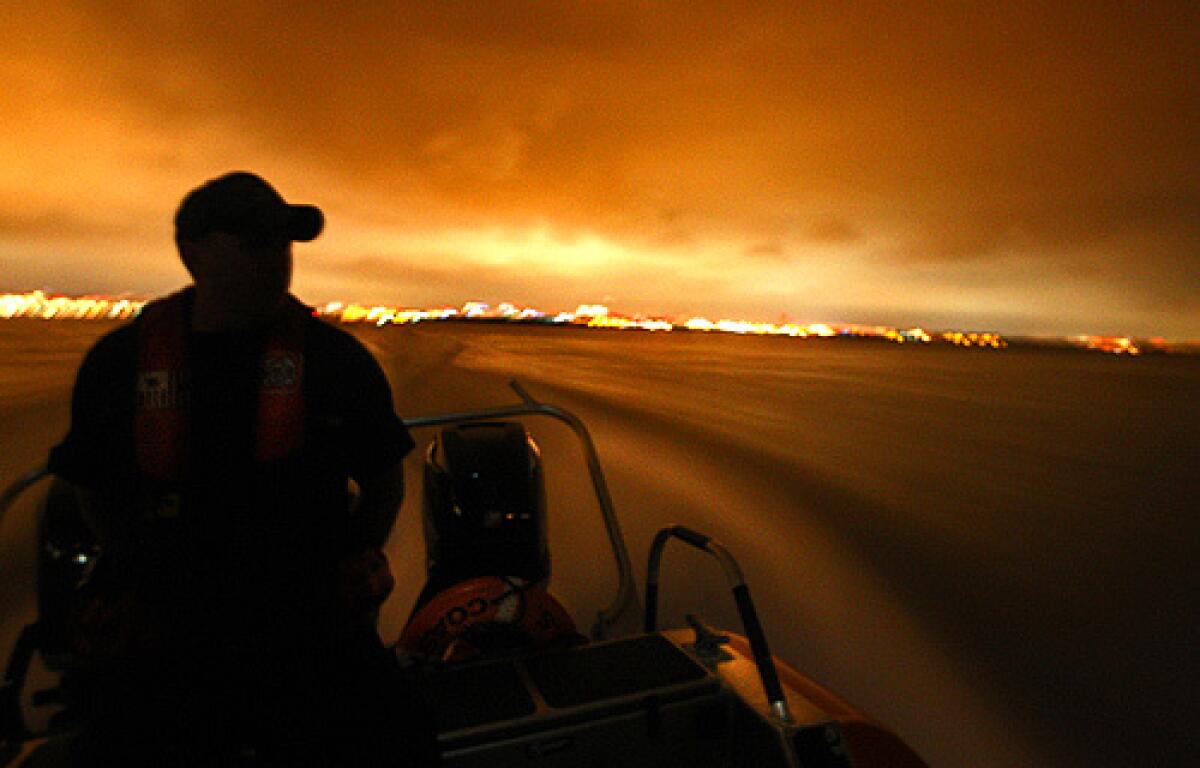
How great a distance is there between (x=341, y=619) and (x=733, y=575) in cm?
121

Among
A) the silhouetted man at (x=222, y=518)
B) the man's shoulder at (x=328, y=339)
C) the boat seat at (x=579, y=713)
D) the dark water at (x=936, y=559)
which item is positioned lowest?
the dark water at (x=936, y=559)

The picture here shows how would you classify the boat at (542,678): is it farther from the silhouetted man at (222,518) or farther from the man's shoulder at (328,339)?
the man's shoulder at (328,339)

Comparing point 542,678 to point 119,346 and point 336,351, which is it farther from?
point 119,346

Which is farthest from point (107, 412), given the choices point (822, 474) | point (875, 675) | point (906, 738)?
point (822, 474)

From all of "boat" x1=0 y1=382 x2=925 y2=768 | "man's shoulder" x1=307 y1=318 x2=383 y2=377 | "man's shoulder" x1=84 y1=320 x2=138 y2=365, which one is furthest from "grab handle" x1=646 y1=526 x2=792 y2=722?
"man's shoulder" x1=84 y1=320 x2=138 y2=365

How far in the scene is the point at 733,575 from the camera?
82.0 inches

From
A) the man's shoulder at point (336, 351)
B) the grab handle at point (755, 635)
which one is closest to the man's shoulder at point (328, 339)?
the man's shoulder at point (336, 351)

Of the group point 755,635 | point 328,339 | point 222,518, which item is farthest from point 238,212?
point 755,635

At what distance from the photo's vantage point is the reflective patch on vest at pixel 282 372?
143 centimetres

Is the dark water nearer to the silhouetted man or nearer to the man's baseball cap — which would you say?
the silhouetted man

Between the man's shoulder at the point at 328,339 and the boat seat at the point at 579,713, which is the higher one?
the man's shoulder at the point at 328,339

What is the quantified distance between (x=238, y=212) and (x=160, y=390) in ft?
1.41

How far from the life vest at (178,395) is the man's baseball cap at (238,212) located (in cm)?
19

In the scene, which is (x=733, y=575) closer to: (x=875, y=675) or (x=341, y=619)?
(x=341, y=619)
